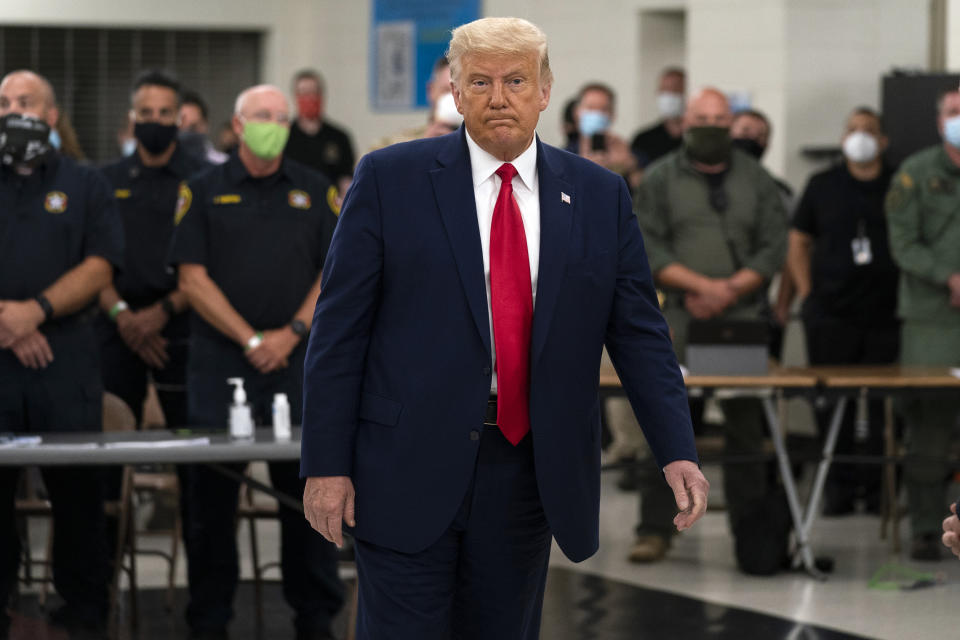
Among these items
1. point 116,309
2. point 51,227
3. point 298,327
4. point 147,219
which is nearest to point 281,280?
point 298,327

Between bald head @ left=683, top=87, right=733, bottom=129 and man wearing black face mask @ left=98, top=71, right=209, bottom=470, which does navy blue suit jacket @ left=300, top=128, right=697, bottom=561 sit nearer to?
man wearing black face mask @ left=98, top=71, right=209, bottom=470

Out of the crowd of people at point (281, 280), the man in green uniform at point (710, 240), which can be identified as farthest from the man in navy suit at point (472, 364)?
the man in green uniform at point (710, 240)

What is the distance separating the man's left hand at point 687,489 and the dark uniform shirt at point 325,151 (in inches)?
288

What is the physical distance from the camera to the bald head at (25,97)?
201 inches

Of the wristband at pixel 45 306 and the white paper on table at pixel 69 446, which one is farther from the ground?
the wristband at pixel 45 306

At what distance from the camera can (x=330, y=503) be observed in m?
2.77

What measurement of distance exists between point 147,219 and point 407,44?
19.5 ft

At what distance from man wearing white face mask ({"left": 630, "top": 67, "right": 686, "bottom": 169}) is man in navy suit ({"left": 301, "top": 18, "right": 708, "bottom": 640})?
568 centimetres

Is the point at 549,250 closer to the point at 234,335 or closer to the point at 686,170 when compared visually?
the point at 234,335

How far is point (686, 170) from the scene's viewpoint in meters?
6.27

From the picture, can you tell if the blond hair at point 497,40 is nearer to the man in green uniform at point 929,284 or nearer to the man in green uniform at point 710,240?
the man in green uniform at point 710,240

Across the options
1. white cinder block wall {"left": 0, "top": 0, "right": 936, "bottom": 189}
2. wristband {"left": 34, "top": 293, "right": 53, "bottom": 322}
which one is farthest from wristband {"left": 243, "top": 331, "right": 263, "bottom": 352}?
white cinder block wall {"left": 0, "top": 0, "right": 936, "bottom": 189}

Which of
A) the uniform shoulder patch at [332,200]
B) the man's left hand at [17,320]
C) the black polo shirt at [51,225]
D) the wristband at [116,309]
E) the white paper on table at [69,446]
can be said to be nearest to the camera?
the white paper on table at [69,446]

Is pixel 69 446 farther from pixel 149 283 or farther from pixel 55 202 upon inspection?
pixel 149 283
